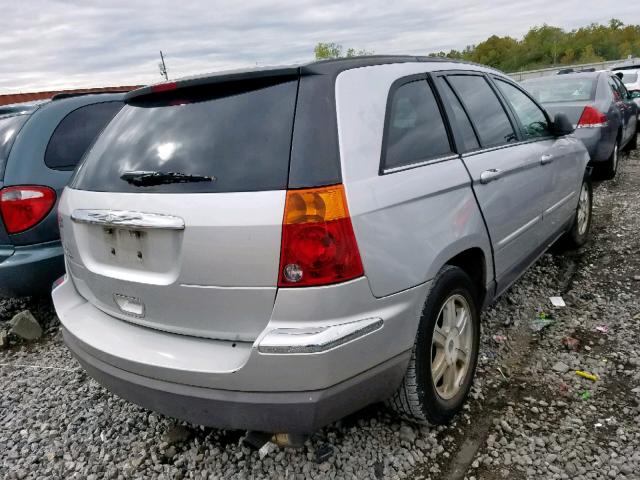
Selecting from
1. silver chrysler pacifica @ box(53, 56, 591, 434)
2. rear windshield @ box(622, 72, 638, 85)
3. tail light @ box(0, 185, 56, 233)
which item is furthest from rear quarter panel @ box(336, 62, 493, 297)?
rear windshield @ box(622, 72, 638, 85)

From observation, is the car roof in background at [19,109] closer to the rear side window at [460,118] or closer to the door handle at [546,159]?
the rear side window at [460,118]

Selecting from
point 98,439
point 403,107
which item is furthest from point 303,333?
point 98,439

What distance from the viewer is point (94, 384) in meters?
3.08

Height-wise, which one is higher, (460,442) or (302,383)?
(302,383)

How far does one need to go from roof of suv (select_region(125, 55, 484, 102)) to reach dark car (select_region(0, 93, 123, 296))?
1474mm

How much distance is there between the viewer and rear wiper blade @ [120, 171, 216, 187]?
1.89 metres

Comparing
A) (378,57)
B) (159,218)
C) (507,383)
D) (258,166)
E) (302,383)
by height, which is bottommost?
(507,383)

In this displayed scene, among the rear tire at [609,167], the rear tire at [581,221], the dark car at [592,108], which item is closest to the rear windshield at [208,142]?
the rear tire at [581,221]

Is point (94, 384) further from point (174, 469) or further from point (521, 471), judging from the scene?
point (521, 471)

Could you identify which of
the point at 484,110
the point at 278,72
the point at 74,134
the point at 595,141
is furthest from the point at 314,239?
the point at 595,141

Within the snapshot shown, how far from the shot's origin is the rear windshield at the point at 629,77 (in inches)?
527

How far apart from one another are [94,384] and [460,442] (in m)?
2.17

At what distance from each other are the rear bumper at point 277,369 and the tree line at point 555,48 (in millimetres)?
74366

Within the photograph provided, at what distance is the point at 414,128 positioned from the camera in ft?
7.50
